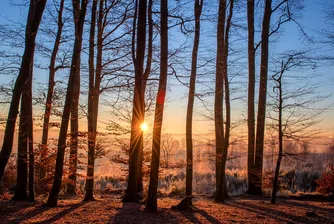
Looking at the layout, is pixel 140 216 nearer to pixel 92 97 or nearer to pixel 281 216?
pixel 281 216

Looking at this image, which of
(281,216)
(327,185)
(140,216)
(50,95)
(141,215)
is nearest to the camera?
(140,216)

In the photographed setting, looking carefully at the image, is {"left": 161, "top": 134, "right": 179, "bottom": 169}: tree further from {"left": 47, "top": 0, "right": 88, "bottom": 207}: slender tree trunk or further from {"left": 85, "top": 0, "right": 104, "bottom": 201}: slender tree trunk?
{"left": 47, "top": 0, "right": 88, "bottom": 207}: slender tree trunk

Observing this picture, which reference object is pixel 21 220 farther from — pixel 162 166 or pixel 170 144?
pixel 170 144

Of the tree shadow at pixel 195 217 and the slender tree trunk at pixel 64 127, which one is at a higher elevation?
the slender tree trunk at pixel 64 127

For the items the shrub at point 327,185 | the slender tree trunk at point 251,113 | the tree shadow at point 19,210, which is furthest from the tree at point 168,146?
the tree shadow at point 19,210

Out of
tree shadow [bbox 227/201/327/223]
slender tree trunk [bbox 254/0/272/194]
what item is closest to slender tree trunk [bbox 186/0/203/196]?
tree shadow [bbox 227/201/327/223]

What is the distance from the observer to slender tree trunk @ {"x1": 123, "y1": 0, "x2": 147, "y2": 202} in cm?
866

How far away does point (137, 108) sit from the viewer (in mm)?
9484

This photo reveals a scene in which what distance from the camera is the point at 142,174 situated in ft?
41.8

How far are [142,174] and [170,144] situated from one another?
893cm

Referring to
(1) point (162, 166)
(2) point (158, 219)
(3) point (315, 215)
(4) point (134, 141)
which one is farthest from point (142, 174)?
(3) point (315, 215)

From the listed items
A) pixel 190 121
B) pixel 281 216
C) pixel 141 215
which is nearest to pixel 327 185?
pixel 281 216

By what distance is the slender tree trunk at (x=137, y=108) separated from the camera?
866 cm

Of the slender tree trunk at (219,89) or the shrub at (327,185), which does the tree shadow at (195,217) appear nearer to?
the slender tree trunk at (219,89)
